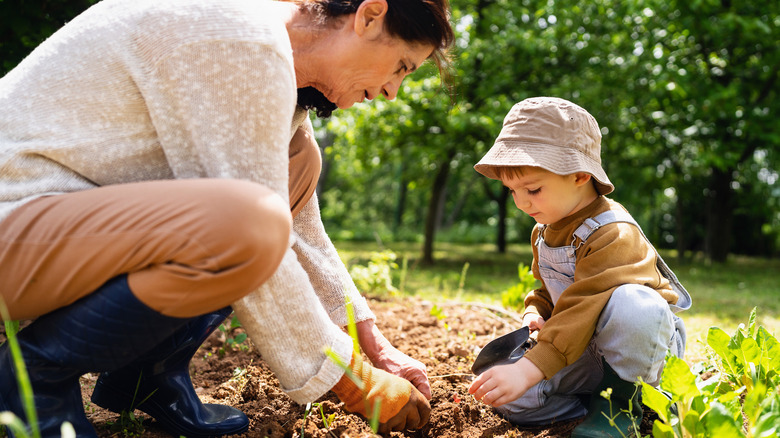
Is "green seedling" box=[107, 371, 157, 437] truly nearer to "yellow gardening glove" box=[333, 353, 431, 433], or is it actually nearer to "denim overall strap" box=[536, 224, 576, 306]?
"yellow gardening glove" box=[333, 353, 431, 433]

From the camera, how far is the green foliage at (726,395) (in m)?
1.19

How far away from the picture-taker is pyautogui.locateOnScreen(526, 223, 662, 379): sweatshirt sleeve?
5.08 ft

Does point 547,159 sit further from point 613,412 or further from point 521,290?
point 521,290

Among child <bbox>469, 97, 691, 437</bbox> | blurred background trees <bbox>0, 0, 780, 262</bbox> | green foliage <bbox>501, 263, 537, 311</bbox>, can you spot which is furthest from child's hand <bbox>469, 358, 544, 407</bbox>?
blurred background trees <bbox>0, 0, 780, 262</bbox>

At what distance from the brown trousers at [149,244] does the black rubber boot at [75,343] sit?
0.03 m

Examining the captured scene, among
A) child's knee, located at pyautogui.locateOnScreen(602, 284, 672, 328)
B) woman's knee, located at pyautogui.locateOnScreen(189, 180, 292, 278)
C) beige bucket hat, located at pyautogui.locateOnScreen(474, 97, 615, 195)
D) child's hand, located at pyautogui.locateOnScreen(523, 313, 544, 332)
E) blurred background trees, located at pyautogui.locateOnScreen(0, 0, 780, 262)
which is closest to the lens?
woman's knee, located at pyautogui.locateOnScreen(189, 180, 292, 278)

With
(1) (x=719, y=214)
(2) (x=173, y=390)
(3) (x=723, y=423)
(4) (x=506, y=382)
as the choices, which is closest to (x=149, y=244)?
(2) (x=173, y=390)

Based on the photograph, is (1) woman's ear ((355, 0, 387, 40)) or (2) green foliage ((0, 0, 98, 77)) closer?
(1) woman's ear ((355, 0, 387, 40))

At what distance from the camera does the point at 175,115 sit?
4.15ft

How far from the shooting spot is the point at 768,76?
891 cm

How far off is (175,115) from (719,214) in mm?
10728

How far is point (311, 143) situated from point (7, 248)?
2.89ft

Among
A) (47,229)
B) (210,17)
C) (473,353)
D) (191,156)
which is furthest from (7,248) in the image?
(473,353)

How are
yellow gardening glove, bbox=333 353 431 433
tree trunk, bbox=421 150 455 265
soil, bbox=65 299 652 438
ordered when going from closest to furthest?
1. yellow gardening glove, bbox=333 353 431 433
2. soil, bbox=65 299 652 438
3. tree trunk, bbox=421 150 455 265
